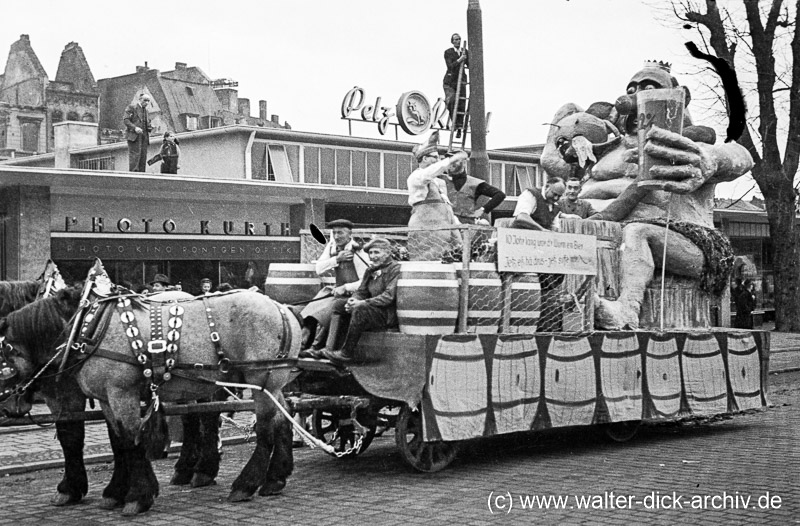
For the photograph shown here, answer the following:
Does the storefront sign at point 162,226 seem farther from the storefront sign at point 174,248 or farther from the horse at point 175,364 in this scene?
the horse at point 175,364

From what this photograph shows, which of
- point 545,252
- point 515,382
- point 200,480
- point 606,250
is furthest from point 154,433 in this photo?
point 606,250

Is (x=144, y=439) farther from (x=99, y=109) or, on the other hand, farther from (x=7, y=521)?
(x=99, y=109)

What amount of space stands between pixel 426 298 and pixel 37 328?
10.3 feet

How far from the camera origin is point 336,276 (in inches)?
405

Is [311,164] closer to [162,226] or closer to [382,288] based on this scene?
[162,226]

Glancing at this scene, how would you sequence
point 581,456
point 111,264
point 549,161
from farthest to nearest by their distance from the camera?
point 111,264 → point 549,161 → point 581,456

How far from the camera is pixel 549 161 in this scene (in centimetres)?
1409

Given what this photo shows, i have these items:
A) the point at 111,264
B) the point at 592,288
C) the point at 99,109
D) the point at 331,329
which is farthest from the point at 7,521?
the point at 99,109

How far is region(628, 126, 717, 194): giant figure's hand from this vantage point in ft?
41.1

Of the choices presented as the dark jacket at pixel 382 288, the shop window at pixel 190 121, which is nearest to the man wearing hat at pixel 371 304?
the dark jacket at pixel 382 288

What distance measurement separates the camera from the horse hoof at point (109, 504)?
798 cm

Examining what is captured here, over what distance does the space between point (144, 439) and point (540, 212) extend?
4631 millimetres

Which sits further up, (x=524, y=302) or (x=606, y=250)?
(x=606, y=250)

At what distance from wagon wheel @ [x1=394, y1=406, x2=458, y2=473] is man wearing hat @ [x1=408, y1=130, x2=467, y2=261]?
1.68 metres
